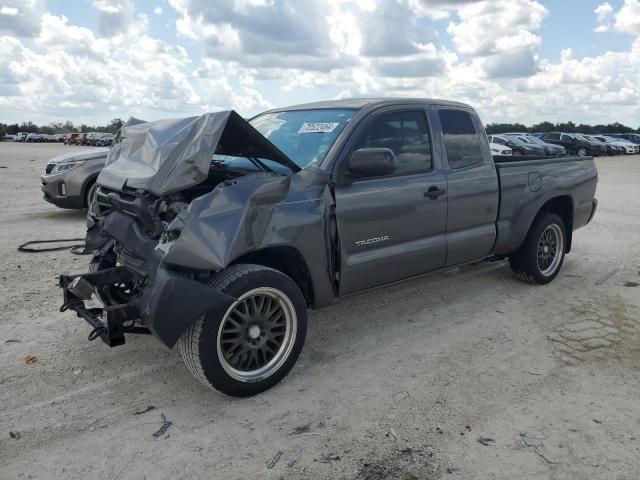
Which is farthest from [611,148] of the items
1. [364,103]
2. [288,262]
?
[288,262]

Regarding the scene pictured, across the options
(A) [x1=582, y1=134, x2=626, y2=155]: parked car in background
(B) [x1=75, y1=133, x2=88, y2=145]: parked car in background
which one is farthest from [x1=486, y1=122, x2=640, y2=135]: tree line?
(B) [x1=75, y1=133, x2=88, y2=145]: parked car in background

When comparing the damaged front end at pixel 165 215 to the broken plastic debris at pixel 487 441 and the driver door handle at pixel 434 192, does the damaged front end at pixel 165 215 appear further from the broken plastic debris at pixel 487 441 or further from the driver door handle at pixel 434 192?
the broken plastic debris at pixel 487 441

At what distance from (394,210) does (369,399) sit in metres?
1.50

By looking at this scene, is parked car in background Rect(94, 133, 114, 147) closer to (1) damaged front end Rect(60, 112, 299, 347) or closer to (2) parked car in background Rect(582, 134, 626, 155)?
(2) parked car in background Rect(582, 134, 626, 155)

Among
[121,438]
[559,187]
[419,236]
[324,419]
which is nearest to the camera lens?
[121,438]

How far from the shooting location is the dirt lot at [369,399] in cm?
292

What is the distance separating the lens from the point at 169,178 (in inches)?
138

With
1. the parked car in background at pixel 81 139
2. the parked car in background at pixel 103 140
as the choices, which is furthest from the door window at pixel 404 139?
the parked car in background at pixel 81 139

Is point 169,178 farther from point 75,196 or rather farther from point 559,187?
point 75,196

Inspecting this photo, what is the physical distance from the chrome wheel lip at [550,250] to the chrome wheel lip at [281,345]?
3.38 metres

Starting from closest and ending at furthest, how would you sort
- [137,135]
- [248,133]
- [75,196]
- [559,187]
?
[248,133] → [137,135] → [559,187] → [75,196]

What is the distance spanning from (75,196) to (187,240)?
273 inches

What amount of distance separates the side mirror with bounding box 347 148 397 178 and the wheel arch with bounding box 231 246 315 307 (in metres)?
0.74

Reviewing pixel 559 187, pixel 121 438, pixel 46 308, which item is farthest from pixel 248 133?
pixel 559 187
